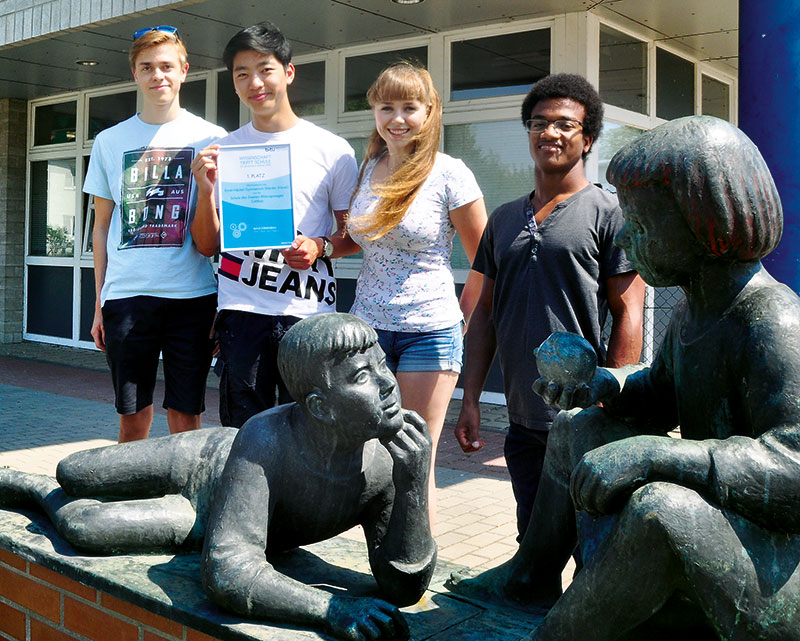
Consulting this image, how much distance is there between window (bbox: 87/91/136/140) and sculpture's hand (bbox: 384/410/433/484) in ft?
37.7

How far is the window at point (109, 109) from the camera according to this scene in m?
12.7

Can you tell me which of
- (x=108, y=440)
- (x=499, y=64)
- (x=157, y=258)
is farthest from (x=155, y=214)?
(x=499, y=64)

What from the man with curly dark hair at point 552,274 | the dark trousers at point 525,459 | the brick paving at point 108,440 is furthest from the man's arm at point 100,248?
the dark trousers at point 525,459

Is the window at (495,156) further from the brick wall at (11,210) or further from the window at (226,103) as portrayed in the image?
the brick wall at (11,210)

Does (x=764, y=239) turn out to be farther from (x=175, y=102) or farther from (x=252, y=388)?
(x=175, y=102)

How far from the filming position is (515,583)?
2.10m

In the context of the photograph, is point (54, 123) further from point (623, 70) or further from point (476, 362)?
point (476, 362)

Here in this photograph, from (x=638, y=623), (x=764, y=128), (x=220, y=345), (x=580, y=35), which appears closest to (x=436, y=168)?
(x=220, y=345)

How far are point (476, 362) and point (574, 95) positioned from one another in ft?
3.23

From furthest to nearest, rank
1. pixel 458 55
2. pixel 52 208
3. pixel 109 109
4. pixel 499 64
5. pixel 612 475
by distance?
pixel 52 208 < pixel 109 109 < pixel 458 55 < pixel 499 64 < pixel 612 475

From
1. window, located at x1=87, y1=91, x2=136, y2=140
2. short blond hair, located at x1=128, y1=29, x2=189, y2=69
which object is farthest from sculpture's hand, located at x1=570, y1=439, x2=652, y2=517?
window, located at x1=87, y1=91, x2=136, y2=140

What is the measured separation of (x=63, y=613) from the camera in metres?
2.56

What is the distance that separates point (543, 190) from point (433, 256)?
20.9 inches

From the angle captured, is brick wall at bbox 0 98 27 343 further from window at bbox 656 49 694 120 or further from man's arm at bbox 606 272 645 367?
man's arm at bbox 606 272 645 367
